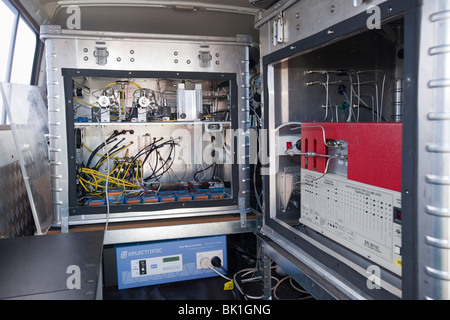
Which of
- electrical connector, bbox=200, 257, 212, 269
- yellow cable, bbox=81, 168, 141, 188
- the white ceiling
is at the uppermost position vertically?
the white ceiling

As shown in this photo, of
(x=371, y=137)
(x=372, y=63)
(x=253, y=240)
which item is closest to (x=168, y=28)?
(x=372, y=63)

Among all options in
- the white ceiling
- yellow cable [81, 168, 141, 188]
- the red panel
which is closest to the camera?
the red panel

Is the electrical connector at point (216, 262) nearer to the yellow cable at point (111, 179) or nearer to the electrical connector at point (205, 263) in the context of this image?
the electrical connector at point (205, 263)

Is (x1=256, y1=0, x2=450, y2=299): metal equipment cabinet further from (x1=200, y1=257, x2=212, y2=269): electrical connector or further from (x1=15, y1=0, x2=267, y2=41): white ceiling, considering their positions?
(x1=15, y1=0, x2=267, y2=41): white ceiling

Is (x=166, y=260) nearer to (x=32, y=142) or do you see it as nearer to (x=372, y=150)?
(x=32, y=142)

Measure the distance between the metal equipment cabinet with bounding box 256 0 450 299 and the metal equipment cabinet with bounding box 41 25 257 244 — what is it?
513mm

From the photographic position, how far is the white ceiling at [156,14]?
8.55 ft

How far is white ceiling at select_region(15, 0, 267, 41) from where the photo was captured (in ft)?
8.55

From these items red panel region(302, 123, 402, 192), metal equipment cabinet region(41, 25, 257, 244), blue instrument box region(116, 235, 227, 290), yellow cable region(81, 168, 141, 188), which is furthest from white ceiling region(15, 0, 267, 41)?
blue instrument box region(116, 235, 227, 290)

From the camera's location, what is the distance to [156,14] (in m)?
2.79

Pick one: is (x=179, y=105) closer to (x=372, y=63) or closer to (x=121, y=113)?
(x=121, y=113)

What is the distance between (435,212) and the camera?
2.78 ft

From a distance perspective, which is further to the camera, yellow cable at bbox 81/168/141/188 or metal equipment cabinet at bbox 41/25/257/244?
yellow cable at bbox 81/168/141/188

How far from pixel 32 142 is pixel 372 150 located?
193 centimetres
